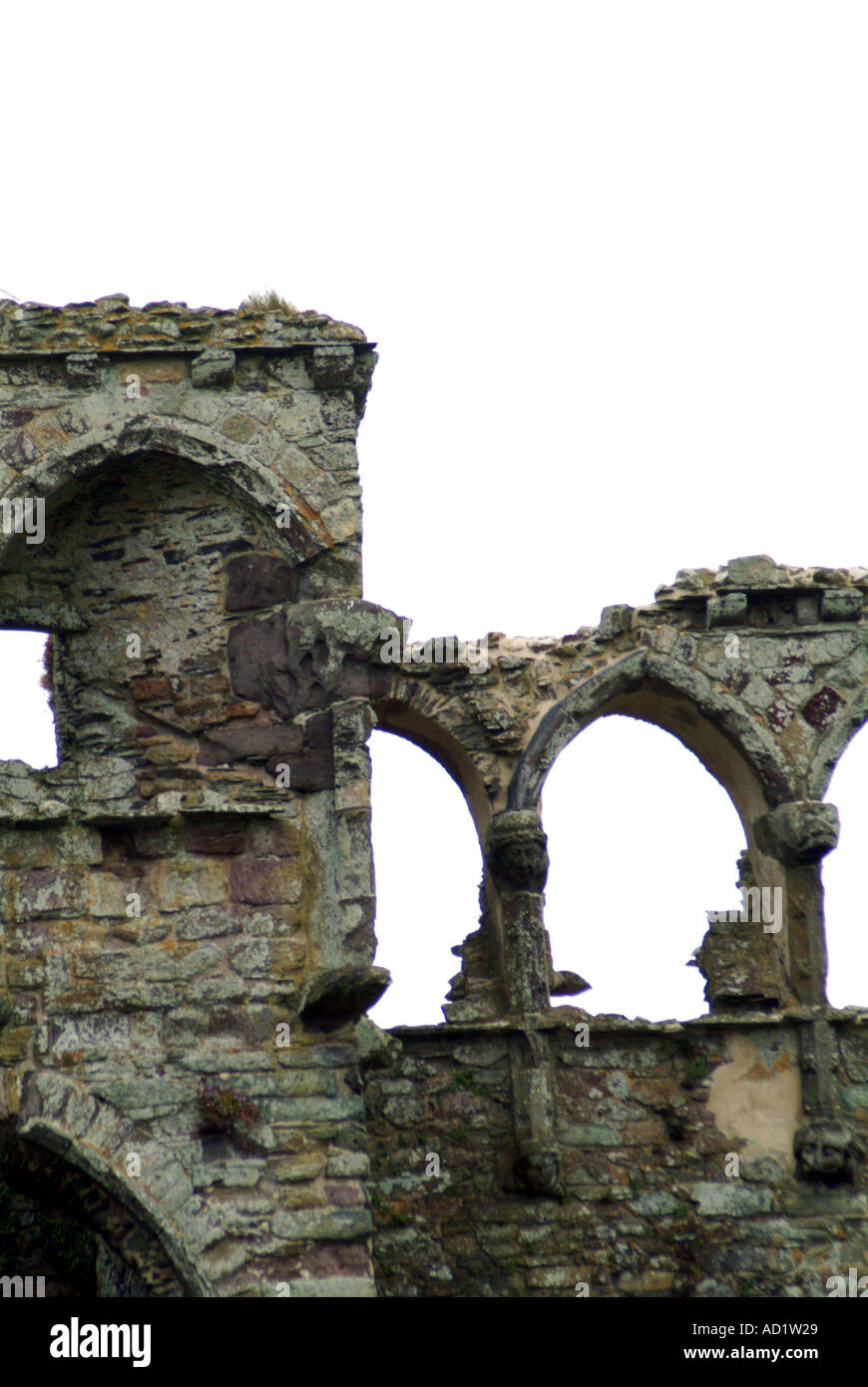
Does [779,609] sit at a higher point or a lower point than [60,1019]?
higher

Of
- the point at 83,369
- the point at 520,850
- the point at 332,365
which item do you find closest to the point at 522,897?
the point at 520,850

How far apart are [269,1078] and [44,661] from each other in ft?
9.20

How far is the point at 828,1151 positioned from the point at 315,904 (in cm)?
375

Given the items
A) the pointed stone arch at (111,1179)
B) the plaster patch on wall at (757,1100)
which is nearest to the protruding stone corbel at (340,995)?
the pointed stone arch at (111,1179)

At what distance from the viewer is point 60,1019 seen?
7.20m

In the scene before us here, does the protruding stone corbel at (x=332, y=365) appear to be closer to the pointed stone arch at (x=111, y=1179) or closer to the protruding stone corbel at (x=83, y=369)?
the protruding stone corbel at (x=83, y=369)

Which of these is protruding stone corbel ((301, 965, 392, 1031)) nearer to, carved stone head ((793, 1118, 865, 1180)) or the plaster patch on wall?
the plaster patch on wall

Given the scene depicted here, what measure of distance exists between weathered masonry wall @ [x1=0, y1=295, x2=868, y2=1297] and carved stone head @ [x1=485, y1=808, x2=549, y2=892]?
0.07 ft

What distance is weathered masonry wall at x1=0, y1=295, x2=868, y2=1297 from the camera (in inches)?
282
